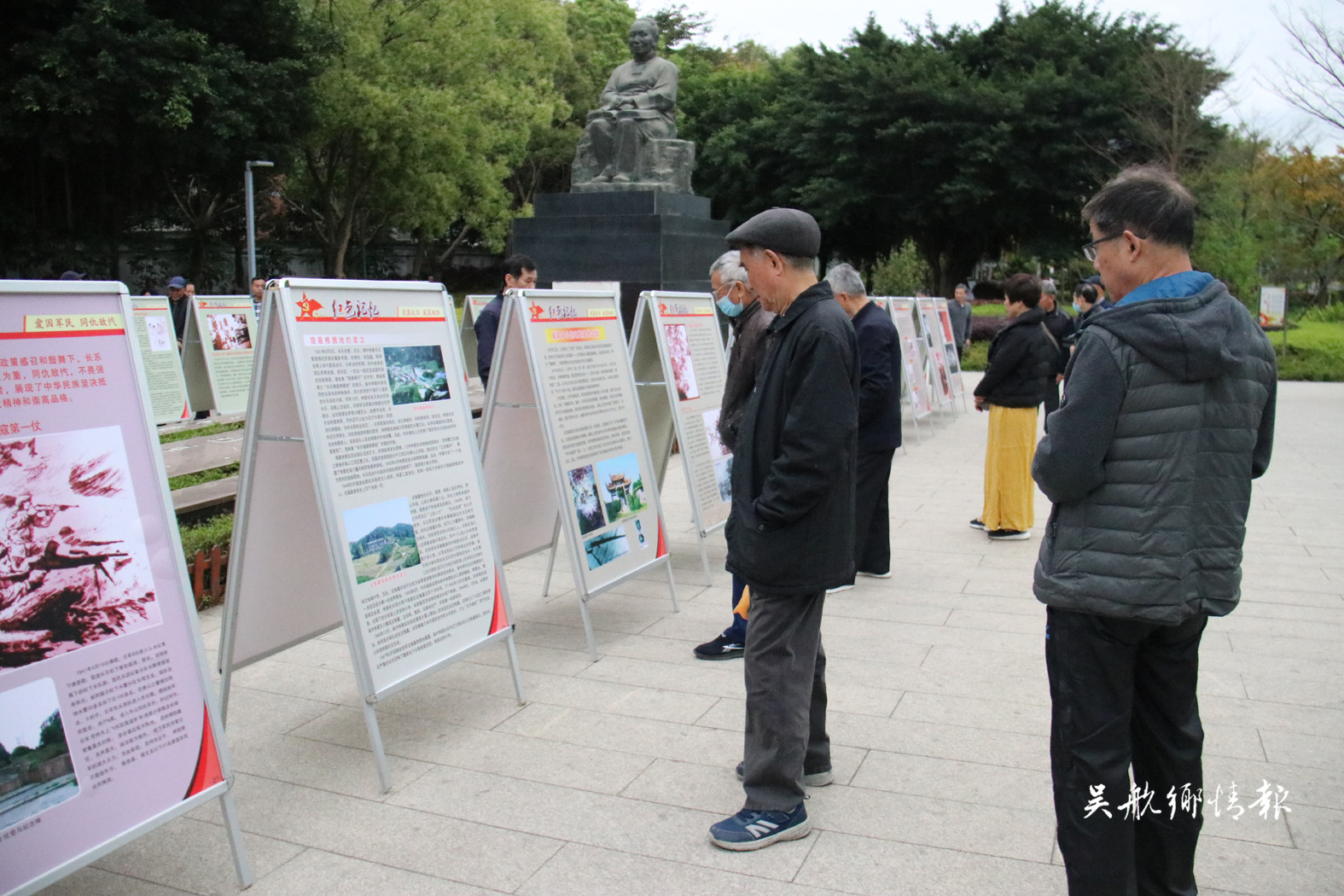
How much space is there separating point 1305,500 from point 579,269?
800 cm

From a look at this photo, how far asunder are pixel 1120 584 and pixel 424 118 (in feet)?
94.0

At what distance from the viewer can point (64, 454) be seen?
279 centimetres

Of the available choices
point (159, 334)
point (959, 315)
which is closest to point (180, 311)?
point (159, 334)

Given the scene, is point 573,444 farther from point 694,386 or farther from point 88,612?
point 88,612

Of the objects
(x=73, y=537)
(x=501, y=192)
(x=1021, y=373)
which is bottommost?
(x=1021, y=373)

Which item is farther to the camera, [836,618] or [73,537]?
[836,618]

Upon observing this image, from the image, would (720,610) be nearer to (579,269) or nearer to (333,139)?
(579,269)

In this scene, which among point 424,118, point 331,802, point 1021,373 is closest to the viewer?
point 331,802

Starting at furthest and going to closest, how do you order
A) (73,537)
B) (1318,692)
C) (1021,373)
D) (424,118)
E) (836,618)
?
(424,118) → (1021,373) → (836,618) → (1318,692) → (73,537)

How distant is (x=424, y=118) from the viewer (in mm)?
28781

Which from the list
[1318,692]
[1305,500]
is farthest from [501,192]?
[1318,692]

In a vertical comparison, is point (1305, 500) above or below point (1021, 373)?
below

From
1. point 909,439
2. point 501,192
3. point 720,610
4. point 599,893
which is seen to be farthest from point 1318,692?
point 501,192

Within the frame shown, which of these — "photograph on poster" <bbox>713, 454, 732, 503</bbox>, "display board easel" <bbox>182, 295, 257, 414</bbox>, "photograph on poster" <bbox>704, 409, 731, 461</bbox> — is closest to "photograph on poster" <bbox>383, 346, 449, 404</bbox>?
"photograph on poster" <bbox>704, 409, 731, 461</bbox>
